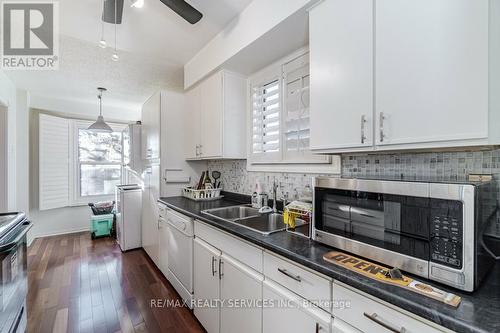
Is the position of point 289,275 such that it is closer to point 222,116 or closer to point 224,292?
point 224,292

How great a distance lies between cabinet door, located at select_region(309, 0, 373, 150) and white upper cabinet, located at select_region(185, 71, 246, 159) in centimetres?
108

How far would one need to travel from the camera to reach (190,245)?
1.95m

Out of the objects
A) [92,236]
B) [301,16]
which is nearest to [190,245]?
[301,16]

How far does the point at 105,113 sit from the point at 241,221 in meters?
4.28

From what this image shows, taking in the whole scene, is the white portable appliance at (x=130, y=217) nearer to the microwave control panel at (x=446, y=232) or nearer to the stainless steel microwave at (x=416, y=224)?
the stainless steel microwave at (x=416, y=224)

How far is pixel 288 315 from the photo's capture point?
1089mm

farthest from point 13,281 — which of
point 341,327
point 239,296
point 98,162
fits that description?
point 98,162

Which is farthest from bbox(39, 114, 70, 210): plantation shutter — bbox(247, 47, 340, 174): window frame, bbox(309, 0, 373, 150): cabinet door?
bbox(309, 0, 373, 150): cabinet door

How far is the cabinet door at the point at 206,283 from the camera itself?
1613 mm

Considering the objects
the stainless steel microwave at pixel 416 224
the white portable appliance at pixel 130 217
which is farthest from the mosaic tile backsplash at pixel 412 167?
the white portable appliance at pixel 130 217

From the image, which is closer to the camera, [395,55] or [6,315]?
[395,55]

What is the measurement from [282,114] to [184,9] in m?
1.03

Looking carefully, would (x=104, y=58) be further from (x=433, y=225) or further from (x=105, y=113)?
(x=433, y=225)

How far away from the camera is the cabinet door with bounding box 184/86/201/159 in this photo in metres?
2.66
